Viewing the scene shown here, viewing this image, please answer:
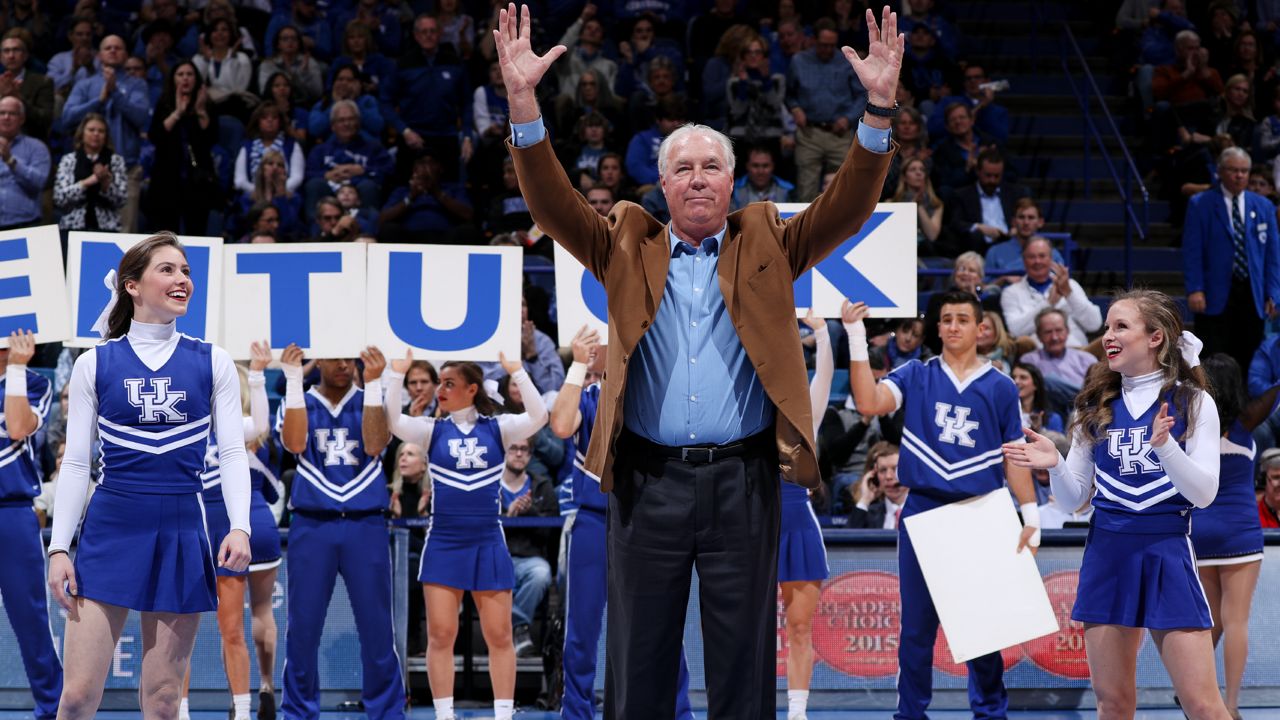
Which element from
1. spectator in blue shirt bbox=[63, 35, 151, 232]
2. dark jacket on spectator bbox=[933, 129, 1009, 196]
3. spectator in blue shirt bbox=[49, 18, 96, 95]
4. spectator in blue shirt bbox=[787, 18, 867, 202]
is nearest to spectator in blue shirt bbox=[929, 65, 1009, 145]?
dark jacket on spectator bbox=[933, 129, 1009, 196]

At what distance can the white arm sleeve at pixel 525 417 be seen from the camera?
7.24 m

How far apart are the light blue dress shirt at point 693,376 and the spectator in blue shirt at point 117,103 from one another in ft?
28.4

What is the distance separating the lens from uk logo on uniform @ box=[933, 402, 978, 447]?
22.3ft

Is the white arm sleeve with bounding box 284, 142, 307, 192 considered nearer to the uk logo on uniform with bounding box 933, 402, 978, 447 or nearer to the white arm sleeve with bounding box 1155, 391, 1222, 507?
the uk logo on uniform with bounding box 933, 402, 978, 447

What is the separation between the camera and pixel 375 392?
23.5ft

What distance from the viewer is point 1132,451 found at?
206 inches

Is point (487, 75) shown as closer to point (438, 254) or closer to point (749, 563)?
point (438, 254)

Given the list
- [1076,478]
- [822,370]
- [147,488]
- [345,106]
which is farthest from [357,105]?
[1076,478]

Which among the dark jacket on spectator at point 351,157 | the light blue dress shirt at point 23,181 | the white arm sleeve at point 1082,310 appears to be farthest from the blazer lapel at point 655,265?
the light blue dress shirt at point 23,181

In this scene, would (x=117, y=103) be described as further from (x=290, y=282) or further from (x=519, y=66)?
(x=519, y=66)

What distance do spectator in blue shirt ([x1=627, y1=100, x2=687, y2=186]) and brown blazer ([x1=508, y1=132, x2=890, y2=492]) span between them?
311 inches

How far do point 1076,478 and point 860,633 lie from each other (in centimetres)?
297

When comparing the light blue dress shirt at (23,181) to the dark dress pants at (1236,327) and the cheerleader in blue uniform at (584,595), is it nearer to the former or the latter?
the cheerleader in blue uniform at (584,595)

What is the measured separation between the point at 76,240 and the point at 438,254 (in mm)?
1815
